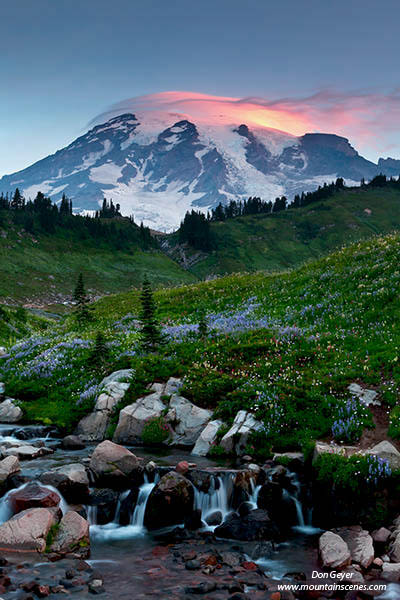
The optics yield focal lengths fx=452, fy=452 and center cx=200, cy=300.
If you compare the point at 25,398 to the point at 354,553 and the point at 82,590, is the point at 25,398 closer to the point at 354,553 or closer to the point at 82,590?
the point at 82,590

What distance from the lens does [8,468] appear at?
12414 mm

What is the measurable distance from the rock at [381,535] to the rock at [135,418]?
854cm

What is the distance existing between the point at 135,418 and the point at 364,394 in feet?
26.6

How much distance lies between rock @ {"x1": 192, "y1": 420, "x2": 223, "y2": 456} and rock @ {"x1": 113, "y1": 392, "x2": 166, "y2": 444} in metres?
2.10

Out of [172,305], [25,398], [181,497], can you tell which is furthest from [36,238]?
[181,497]

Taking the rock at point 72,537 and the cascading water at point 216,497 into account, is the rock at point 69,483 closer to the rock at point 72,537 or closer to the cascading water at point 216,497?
the rock at point 72,537

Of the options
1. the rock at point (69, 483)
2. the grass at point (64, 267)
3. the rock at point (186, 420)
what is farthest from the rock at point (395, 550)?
the grass at point (64, 267)

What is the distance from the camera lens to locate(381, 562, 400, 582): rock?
28.4 feet

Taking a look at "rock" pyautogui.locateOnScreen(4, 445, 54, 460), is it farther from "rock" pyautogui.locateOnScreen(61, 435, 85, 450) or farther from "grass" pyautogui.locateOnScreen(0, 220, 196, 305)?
"grass" pyautogui.locateOnScreen(0, 220, 196, 305)

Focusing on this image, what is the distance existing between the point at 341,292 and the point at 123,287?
100 meters

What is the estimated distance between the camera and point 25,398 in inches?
831

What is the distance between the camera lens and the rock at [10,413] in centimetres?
1920

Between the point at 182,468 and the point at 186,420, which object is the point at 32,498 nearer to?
the point at 182,468

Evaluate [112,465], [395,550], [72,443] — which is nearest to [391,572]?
[395,550]
